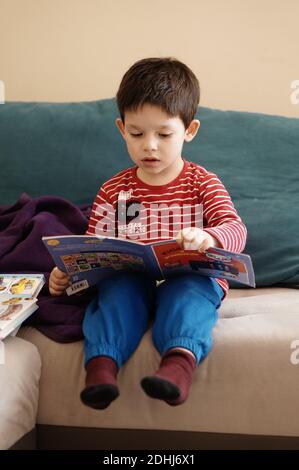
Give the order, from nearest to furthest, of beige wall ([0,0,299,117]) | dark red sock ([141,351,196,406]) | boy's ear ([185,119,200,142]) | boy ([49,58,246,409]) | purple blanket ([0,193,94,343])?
dark red sock ([141,351,196,406])
boy ([49,58,246,409])
purple blanket ([0,193,94,343])
boy's ear ([185,119,200,142])
beige wall ([0,0,299,117])

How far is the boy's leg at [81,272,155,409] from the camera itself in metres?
0.93

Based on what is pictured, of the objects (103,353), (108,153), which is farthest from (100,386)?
(108,153)

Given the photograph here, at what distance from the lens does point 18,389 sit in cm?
104

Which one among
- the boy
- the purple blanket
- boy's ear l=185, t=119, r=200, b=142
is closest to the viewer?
the boy

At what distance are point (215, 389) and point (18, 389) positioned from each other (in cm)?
36

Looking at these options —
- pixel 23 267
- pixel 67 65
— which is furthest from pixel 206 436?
pixel 67 65

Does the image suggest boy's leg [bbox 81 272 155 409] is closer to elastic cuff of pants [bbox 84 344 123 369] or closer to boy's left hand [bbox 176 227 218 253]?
elastic cuff of pants [bbox 84 344 123 369]

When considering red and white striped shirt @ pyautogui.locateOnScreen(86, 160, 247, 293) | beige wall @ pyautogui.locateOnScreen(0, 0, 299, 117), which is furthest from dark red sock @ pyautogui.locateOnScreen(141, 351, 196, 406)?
beige wall @ pyautogui.locateOnScreen(0, 0, 299, 117)

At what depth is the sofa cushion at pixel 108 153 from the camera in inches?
64.6

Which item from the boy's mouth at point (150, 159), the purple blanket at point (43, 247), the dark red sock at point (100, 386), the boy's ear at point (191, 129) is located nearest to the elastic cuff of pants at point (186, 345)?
the dark red sock at point (100, 386)

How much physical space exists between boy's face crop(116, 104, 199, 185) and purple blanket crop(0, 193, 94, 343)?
11.9 inches

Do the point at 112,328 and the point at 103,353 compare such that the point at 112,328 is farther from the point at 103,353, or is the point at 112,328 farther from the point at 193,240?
the point at 193,240

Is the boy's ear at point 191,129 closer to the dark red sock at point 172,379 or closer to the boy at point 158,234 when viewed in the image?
the boy at point 158,234
